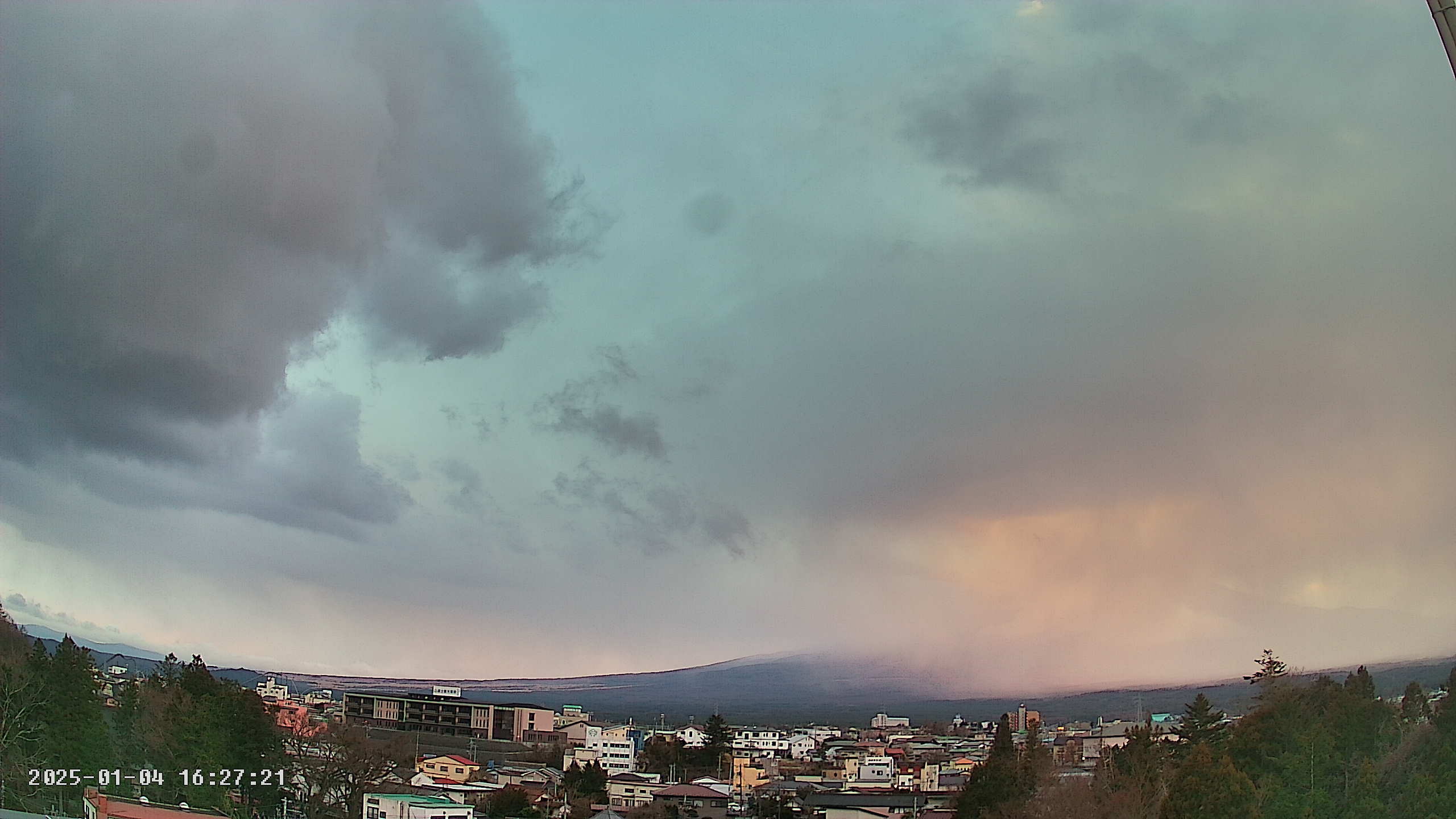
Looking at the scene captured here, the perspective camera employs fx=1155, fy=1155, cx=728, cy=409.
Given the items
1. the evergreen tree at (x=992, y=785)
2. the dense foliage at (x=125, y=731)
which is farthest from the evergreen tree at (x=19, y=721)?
the evergreen tree at (x=992, y=785)

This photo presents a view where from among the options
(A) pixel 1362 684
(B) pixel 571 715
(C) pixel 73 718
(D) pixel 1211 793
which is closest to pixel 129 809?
(C) pixel 73 718

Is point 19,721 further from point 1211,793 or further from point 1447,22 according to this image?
point 1447,22

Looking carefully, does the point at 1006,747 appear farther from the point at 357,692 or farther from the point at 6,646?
the point at 6,646

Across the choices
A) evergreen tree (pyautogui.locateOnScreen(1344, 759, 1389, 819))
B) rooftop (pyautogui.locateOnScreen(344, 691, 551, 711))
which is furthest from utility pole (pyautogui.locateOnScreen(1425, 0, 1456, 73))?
rooftop (pyautogui.locateOnScreen(344, 691, 551, 711))

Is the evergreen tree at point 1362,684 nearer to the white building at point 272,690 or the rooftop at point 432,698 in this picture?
the rooftop at point 432,698

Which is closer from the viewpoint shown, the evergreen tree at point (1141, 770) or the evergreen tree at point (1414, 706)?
the evergreen tree at point (1414, 706)

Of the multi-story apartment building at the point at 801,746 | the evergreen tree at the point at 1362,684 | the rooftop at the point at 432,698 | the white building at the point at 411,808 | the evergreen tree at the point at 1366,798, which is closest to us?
the evergreen tree at the point at 1366,798

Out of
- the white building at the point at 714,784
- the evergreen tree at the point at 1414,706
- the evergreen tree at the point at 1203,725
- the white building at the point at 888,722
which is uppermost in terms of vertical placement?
the evergreen tree at the point at 1414,706
